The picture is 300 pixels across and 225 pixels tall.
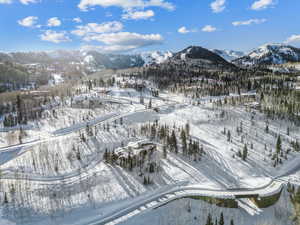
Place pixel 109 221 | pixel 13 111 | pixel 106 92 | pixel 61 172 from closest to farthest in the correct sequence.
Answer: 1. pixel 109 221
2. pixel 61 172
3. pixel 13 111
4. pixel 106 92

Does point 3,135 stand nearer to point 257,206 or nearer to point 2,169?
point 2,169

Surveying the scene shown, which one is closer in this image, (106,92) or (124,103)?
(124,103)

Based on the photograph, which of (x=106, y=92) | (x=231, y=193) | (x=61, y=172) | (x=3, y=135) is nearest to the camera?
(x=231, y=193)

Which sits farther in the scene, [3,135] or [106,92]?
[106,92]

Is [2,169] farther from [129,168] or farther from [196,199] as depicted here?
[196,199]

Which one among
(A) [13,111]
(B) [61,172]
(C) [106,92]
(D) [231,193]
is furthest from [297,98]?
(A) [13,111]

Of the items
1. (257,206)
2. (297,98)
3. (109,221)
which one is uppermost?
(297,98)

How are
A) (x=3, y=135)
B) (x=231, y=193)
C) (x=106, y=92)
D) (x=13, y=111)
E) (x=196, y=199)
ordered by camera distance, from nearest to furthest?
(x=196, y=199), (x=231, y=193), (x=3, y=135), (x=13, y=111), (x=106, y=92)

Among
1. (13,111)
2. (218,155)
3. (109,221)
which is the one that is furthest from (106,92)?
(109,221)

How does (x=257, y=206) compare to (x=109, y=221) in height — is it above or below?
below
